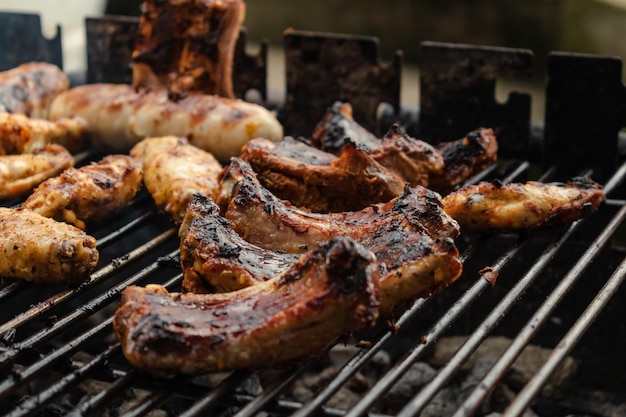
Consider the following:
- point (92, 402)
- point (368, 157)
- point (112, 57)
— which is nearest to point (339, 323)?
point (92, 402)

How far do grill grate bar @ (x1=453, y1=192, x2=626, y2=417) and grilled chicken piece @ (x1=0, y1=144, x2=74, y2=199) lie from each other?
2371 mm

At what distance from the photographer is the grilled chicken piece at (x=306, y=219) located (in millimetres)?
3051

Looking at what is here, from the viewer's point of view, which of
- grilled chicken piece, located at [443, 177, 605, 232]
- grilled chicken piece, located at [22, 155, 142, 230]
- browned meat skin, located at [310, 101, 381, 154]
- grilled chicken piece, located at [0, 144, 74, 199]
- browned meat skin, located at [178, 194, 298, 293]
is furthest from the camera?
browned meat skin, located at [310, 101, 381, 154]

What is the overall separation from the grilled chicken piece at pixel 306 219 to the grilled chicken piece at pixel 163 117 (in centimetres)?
113

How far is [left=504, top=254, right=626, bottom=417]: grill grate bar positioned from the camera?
2.30m

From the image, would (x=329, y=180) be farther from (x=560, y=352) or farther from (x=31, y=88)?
(x=31, y=88)

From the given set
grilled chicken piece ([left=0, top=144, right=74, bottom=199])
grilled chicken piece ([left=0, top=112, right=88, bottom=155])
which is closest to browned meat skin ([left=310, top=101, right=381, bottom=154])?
grilled chicken piece ([left=0, top=144, right=74, bottom=199])

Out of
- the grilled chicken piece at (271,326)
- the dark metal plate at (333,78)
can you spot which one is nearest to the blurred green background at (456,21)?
the dark metal plate at (333,78)

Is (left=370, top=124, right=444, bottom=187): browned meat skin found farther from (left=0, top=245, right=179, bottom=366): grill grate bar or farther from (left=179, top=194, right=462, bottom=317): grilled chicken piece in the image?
(left=0, top=245, right=179, bottom=366): grill grate bar

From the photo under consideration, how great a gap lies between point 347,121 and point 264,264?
60.5 inches

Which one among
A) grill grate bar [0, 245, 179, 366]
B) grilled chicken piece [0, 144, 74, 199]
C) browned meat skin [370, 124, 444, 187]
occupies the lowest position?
grill grate bar [0, 245, 179, 366]

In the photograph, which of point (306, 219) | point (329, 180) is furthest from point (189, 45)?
point (306, 219)

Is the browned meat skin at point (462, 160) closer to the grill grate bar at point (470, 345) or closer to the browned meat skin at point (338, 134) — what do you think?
the browned meat skin at point (338, 134)

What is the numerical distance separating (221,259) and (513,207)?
4.11 ft
